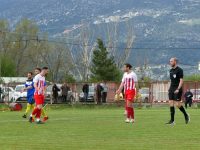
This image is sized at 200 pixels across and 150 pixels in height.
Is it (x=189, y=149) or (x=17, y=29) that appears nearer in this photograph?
(x=189, y=149)

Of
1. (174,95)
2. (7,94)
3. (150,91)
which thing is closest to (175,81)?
(174,95)

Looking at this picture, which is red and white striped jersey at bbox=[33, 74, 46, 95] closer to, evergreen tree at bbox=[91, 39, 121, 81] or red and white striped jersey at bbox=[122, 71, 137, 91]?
red and white striped jersey at bbox=[122, 71, 137, 91]

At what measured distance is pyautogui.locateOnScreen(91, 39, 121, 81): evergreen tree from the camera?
90000 mm

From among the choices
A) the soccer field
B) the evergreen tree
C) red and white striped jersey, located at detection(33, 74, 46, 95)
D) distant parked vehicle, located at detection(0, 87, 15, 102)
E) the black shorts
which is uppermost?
the evergreen tree

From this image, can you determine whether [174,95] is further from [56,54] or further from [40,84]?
[56,54]

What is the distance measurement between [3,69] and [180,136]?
284 ft

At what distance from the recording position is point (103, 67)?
90438mm

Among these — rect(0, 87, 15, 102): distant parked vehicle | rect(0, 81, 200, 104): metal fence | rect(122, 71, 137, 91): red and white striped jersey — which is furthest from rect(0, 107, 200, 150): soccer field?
rect(0, 81, 200, 104): metal fence

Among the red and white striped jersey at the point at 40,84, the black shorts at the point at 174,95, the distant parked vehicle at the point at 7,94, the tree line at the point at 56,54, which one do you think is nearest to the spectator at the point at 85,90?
the distant parked vehicle at the point at 7,94

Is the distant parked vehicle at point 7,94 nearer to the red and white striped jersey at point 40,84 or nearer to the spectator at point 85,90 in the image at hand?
the spectator at point 85,90

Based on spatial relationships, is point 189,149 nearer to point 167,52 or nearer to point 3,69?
point 3,69

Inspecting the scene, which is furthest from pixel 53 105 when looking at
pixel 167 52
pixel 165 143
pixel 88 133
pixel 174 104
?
pixel 167 52

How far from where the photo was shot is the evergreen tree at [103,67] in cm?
9000

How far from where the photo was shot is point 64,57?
11712cm
